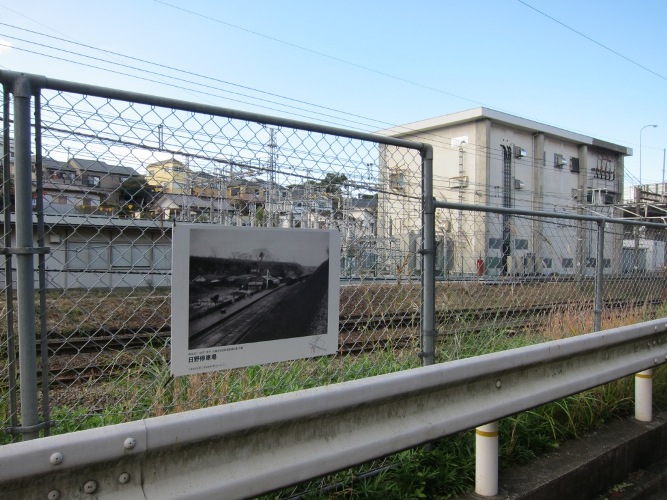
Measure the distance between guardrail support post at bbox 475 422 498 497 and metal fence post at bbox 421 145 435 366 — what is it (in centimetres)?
55

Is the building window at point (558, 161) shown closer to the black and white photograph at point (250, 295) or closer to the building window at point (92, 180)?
the black and white photograph at point (250, 295)

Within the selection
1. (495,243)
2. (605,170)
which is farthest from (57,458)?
(605,170)

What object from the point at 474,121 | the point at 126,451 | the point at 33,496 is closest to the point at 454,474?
the point at 126,451

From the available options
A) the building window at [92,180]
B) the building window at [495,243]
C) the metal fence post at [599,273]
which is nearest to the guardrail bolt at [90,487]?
the building window at [92,180]

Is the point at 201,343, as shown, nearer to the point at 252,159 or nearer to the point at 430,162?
the point at 252,159

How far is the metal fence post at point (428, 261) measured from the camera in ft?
10.6

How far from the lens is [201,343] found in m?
2.41

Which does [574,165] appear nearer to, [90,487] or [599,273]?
[599,273]

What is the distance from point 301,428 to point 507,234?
116 inches

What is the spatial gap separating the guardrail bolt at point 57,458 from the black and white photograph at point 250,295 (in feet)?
2.50

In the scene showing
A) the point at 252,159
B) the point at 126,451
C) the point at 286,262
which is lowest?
the point at 126,451

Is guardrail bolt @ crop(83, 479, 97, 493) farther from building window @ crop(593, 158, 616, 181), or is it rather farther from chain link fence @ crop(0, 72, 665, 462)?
building window @ crop(593, 158, 616, 181)

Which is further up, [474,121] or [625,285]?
[474,121]

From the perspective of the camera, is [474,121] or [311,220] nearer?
[311,220]
